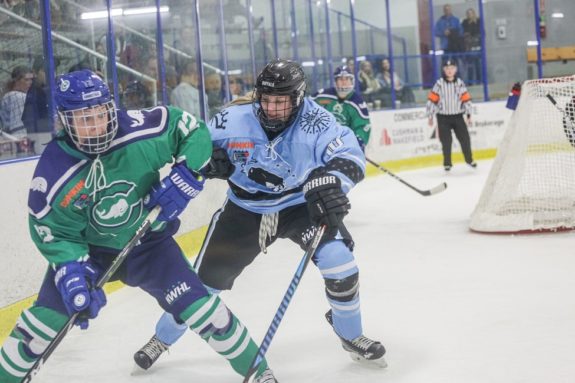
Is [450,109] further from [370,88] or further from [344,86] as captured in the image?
[344,86]

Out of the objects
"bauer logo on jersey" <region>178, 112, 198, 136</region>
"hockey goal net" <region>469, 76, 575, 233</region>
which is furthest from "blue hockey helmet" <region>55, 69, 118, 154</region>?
"hockey goal net" <region>469, 76, 575, 233</region>

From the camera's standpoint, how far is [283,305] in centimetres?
249

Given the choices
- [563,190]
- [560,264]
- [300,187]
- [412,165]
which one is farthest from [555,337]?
[412,165]

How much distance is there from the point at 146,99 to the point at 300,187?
10.2ft

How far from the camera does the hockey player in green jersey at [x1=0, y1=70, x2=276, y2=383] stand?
2.28m

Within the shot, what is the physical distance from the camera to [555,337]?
9.75 ft

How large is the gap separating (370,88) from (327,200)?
7.88m

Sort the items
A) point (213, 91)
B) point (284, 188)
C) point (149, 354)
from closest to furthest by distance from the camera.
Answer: point (284, 188) → point (149, 354) → point (213, 91)

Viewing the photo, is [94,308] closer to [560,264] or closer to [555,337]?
[555,337]

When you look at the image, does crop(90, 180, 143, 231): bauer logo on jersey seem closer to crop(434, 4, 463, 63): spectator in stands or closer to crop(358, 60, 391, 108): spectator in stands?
crop(358, 60, 391, 108): spectator in stands

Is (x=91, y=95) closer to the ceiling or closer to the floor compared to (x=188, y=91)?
closer to the floor

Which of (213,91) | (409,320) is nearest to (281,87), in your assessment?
(409,320)

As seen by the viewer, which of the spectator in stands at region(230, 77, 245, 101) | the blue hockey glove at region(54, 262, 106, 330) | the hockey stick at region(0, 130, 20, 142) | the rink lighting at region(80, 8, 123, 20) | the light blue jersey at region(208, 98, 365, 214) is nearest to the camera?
the blue hockey glove at region(54, 262, 106, 330)

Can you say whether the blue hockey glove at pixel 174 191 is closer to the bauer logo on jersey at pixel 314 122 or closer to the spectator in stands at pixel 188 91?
the bauer logo on jersey at pixel 314 122
